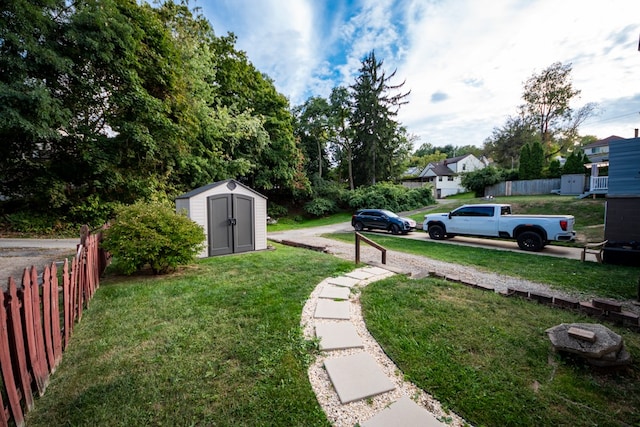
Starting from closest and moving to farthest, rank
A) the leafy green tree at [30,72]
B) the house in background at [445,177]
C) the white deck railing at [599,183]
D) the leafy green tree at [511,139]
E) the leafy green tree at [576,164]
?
the leafy green tree at [30,72] → the white deck railing at [599,183] → the leafy green tree at [576,164] → the leafy green tree at [511,139] → the house in background at [445,177]

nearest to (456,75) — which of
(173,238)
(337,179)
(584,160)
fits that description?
(173,238)

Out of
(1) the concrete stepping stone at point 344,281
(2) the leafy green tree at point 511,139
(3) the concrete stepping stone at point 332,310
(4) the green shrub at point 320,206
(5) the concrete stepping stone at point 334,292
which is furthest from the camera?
(2) the leafy green tree at point 511,139

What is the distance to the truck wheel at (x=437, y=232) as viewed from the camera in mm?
11500

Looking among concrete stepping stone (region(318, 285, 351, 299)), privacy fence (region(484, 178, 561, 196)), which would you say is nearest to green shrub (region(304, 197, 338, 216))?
privacy fence (region(484, 178, 561, 196))

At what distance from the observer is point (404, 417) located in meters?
1.92

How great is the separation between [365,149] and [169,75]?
18732 mm

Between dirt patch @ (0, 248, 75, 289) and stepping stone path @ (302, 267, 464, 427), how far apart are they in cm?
627

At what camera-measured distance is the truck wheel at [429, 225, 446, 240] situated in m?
11.5

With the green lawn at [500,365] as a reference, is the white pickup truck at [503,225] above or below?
above

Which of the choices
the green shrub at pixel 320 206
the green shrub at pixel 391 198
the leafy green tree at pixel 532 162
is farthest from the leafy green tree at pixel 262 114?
the leafy green tree at pixel 532 162

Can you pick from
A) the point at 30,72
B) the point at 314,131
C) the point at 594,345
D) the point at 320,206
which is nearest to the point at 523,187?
the point at 320,206

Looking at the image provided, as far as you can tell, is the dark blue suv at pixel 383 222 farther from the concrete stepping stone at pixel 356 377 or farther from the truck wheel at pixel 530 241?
the concrete stepping stone at pixel 356 377

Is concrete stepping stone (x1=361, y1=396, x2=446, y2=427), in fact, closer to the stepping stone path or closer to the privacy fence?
the stepping stone path

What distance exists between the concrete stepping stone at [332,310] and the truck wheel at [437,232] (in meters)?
8.97
